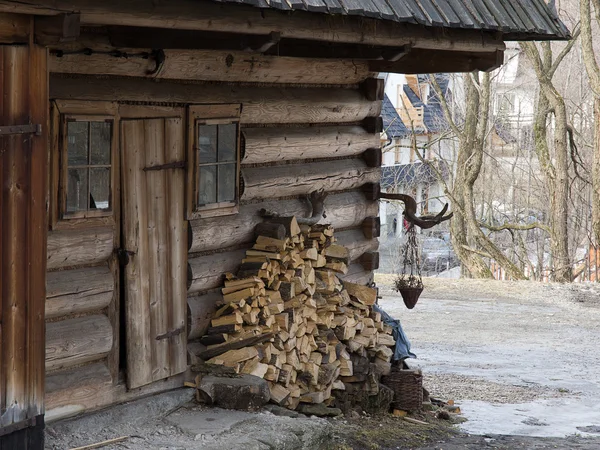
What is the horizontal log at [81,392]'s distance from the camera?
634cm

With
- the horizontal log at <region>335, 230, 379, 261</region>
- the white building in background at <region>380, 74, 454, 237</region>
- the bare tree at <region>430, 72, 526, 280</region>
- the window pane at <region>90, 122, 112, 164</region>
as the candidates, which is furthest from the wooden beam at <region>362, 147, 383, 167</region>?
the white building in background at <region>380, 74, 454, 237</region>

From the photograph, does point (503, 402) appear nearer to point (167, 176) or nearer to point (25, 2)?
point (167, 176)

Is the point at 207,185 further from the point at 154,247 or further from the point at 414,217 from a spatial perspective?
the point at 414,217

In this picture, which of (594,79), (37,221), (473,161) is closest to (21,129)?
(37,221)

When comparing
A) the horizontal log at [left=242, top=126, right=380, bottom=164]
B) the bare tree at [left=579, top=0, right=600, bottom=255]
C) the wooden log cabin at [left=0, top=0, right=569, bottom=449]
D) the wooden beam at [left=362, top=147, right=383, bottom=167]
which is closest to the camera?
the wooden log cabin at [left=0, top=0, right=569, bottom=449]

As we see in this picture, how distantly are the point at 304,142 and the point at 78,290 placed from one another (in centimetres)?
302

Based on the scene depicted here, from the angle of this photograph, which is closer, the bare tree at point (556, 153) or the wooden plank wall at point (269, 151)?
the wooden plank wall at point (269, 151)

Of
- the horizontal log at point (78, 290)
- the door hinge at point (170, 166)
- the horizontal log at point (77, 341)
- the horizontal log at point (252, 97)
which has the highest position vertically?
the horizontal log at point (252, 97)

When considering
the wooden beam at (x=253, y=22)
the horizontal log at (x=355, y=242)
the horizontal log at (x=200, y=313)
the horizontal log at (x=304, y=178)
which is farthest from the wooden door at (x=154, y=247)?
the horizontal log at (x=355, y=242)

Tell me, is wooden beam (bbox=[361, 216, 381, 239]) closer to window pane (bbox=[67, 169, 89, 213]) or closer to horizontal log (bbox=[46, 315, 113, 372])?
horizontal log (bbox=[46, 315, 113, 372])

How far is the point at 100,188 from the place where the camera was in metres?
6.77

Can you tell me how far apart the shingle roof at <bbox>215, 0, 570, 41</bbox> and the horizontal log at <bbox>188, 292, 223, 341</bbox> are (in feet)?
8.16

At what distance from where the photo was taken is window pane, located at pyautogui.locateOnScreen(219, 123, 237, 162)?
7933 millimetres

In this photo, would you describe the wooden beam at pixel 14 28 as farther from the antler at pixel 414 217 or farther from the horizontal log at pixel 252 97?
the antler at pixel 414 217
